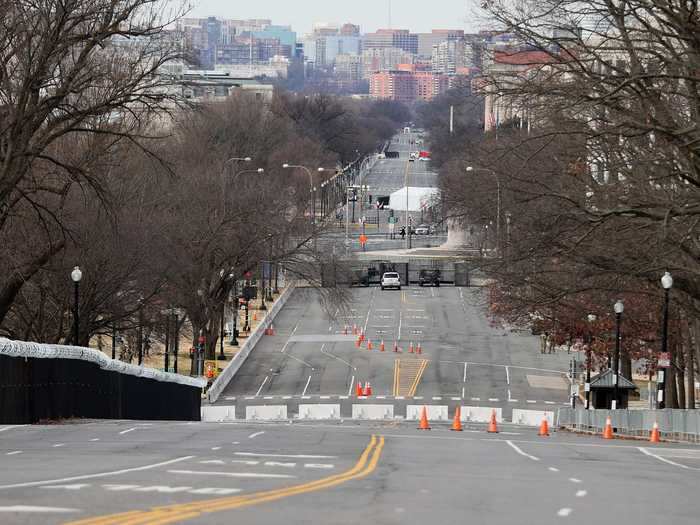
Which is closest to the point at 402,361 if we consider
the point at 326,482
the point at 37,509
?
the point at 326,482

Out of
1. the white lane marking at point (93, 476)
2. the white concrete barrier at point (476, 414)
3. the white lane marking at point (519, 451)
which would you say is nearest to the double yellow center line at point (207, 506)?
the white lane marking at point (93, 476)

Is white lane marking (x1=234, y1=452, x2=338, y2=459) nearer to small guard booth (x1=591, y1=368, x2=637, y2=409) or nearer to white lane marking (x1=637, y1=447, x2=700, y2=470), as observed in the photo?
white lane marking (x1=637, y1=447, x2=700, y2=470)

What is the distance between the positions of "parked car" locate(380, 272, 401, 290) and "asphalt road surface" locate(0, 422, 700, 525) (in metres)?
80.1

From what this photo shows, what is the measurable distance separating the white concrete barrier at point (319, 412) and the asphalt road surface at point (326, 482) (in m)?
26.7

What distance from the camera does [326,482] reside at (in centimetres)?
1528

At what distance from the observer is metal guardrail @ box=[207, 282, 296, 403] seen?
61.3m

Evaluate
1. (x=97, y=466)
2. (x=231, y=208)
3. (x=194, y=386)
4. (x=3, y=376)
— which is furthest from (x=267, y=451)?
(x=231, y=208)

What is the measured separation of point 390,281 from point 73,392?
238ft

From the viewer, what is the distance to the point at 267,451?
20.7m

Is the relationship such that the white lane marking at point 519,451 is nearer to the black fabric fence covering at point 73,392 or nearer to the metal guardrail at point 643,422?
the metal guardrail at point 643,422

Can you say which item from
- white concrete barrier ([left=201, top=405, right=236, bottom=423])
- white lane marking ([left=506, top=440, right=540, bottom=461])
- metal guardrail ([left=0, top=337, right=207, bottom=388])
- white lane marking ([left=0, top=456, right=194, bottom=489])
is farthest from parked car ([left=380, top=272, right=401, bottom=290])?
white lane marking ([left=0, top=456, right=194, bottom=489])

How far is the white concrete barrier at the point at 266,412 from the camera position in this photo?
5134 centimetres

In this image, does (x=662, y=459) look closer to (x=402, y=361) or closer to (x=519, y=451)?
(x=519, y=451)

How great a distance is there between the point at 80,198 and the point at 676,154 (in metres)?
22.9
